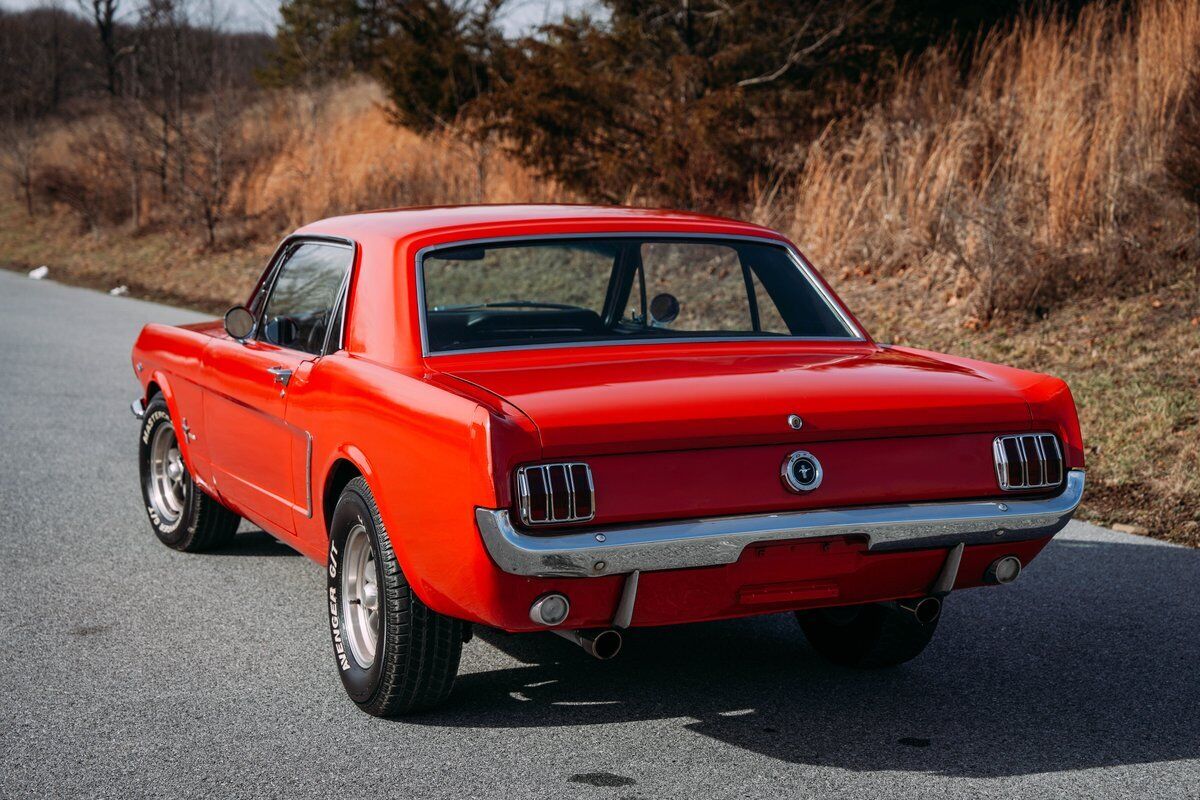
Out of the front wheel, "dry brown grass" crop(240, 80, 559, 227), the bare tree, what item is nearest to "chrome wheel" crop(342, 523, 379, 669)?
the front wheel

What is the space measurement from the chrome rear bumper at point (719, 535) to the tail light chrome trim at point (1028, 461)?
73 millimetres

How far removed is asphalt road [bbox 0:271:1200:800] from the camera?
3781 millimetres

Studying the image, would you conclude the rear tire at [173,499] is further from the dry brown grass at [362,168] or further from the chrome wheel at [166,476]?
the dry brown grass at [362,168]

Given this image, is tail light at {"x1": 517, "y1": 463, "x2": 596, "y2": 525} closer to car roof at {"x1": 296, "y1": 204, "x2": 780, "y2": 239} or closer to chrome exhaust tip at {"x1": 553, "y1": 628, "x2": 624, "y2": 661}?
chrome exhaust tip at {"x1": 553, "y1": 628, "x2": 624, "y2": 661}

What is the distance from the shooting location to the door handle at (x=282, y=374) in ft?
16.1

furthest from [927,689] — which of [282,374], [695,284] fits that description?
[695,284]

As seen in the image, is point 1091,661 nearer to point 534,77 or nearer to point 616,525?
point 616,525

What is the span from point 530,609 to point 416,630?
0.55 m

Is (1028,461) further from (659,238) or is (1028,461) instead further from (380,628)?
(380,628)

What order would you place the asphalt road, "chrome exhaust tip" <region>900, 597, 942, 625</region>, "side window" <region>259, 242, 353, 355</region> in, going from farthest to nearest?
"side window" <region>259, 242, 353, 355</region> < "chrome exhaust tip" <region>900, 597, 942, 625</region> < the asphalt road

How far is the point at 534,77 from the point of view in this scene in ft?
60.2

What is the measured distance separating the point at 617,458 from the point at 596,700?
1.15 metres

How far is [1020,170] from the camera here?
1279 centimetres

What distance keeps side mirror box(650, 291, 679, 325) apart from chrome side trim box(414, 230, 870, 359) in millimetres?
526
